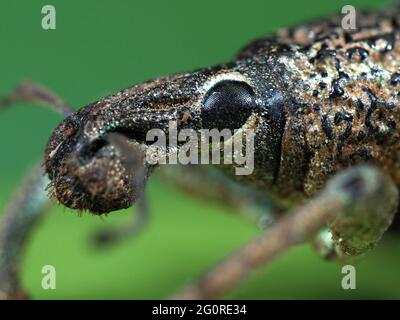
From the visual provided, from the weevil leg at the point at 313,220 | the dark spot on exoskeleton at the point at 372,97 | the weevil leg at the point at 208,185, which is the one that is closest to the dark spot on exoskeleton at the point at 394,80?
the dark spot on exoskeleton at the point at 372,97

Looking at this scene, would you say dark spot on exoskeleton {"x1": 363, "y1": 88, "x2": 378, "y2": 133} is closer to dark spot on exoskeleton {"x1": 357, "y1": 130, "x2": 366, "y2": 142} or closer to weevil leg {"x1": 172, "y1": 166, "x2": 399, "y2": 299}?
dark spot on exoskeleton {"x1": 357, "y1": 130, "x2": 366, "y2": 142}

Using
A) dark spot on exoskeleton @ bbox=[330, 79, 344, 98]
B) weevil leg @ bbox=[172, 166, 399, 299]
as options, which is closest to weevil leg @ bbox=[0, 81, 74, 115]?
dark spot on exoskeleton @ bbox=[330, 79, 344, 98]

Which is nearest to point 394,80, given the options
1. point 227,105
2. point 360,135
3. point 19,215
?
point 360,135

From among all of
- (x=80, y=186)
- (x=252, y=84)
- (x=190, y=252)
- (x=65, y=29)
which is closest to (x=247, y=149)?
Answer: (x=252, y=84)

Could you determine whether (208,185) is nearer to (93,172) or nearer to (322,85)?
(322,85)

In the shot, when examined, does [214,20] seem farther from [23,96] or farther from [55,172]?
[55,172]
